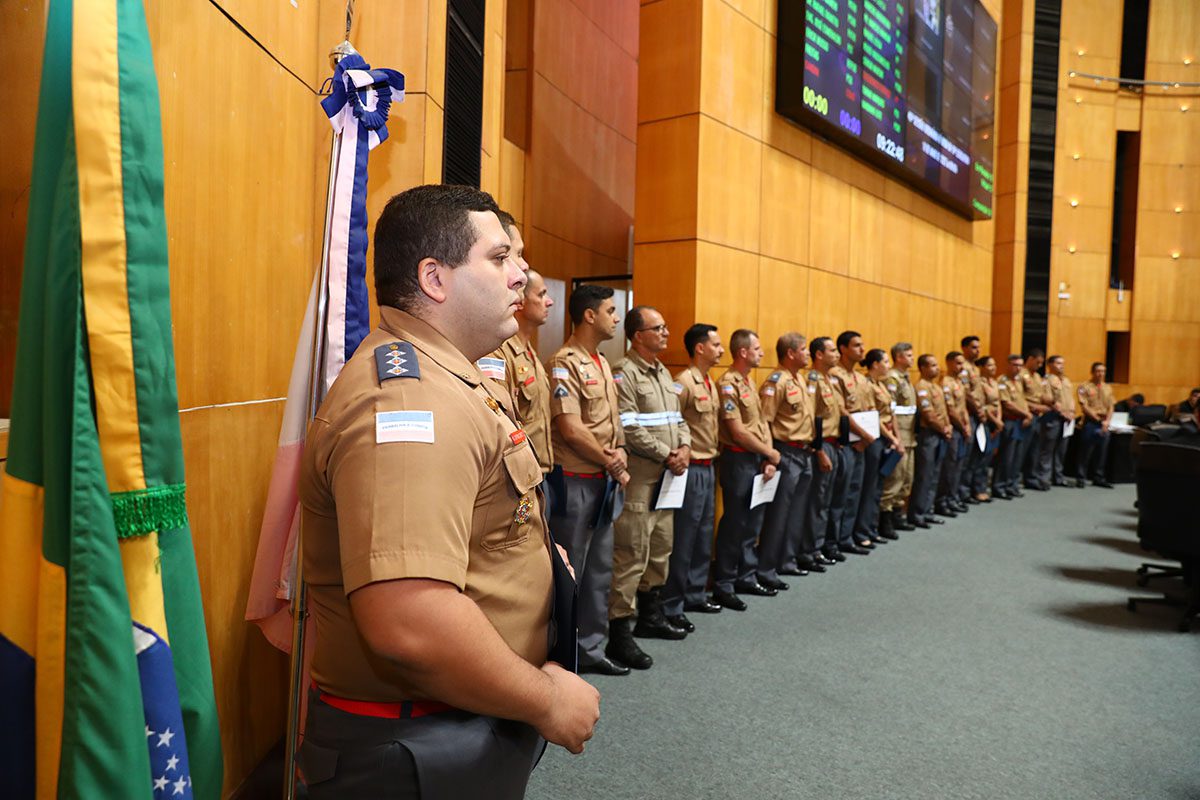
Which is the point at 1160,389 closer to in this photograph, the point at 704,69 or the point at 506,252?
the point at 704,69

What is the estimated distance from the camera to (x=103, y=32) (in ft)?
2.84

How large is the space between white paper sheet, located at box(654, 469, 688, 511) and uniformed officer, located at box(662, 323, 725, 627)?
226 mm

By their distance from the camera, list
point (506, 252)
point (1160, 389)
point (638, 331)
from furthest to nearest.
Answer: point (1160, 389) < point (638, 331) < point (506, 252)

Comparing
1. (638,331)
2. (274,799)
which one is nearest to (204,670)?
(274,799)

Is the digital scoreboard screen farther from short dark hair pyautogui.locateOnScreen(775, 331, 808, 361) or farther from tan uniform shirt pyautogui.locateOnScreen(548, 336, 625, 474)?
tan uniform shirt pyautogui.locateOnScreen(548, 336, 625, 474)

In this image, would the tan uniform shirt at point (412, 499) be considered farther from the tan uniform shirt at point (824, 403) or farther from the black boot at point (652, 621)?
the tan uniform shirt at point (824, 403)

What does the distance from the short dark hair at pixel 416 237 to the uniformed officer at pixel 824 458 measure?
4210 mm

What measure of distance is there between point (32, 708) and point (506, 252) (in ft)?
2.55

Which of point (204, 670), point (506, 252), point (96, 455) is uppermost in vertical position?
point (506, 252)

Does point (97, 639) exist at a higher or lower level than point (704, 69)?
lower

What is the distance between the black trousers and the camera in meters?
1.06

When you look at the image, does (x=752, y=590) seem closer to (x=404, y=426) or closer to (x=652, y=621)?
(x=652, y=621)

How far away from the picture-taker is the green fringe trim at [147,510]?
885mm

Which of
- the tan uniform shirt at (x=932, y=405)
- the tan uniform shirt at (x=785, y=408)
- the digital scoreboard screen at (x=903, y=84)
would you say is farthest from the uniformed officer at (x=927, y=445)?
the tan uniform shirt at (x=785, y=408)
